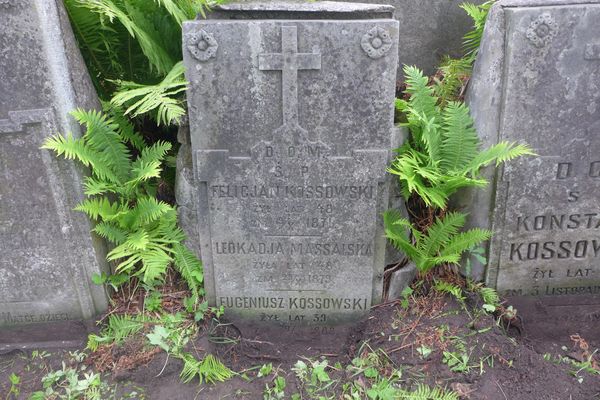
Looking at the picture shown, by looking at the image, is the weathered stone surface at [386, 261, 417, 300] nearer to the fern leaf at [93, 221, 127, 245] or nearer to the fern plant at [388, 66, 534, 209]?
the fern plant at [388, 66, 534, 209]

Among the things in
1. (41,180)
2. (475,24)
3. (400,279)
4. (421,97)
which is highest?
(475,24)

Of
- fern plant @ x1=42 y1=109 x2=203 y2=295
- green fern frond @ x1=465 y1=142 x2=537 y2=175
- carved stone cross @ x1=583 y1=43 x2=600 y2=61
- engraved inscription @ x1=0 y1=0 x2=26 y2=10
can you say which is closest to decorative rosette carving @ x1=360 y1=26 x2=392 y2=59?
green fern frond @ x1=465 y1=142 x2=537 y2=175

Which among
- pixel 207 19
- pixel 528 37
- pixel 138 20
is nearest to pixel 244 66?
pixel 207 19

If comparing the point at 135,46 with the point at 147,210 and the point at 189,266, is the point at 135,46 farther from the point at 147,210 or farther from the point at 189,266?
the point at 189,266

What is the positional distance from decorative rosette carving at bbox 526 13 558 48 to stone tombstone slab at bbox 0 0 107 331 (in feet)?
10.0

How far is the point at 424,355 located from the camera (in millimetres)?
3385

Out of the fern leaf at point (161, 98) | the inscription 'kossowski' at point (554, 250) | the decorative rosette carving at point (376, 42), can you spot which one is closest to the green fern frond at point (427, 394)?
the inscription 'kossowski' at point (554, 250)

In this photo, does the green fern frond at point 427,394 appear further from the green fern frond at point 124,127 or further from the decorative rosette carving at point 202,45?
the green fern frond at point 124,127

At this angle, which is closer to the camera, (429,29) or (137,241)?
(137,241)

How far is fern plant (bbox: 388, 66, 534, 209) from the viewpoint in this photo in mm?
3330

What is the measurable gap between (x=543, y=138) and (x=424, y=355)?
171 centimetres

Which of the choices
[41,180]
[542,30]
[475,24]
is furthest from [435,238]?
[41,180]

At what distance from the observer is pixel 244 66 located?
10.4 feet

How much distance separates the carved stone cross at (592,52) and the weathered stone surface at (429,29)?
5.43 ft
